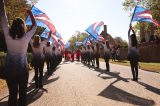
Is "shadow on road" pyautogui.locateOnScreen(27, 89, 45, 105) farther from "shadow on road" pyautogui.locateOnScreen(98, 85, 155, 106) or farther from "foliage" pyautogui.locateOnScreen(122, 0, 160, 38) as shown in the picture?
"foliage" pyautogui.locateOnScreen(122, 0, 160, 38)

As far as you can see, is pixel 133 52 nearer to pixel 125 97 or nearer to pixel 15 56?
pixel 125 97

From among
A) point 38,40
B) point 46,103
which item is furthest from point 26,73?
point 38,40

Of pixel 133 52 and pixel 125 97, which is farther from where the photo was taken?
pixel 133 52

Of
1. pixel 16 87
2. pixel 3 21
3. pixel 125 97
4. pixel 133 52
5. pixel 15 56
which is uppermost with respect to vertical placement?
pixel 3 21

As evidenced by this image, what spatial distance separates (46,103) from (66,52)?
43.8m

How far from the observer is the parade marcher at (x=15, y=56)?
5.92 meters

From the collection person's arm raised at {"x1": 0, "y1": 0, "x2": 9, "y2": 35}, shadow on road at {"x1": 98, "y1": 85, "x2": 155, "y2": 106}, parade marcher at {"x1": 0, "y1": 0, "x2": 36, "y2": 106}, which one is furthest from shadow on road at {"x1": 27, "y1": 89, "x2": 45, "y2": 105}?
person's arm raised at {"x1": 0, "y1": 0, "x2": 9, "y2": 35}

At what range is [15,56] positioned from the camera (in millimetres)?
6047

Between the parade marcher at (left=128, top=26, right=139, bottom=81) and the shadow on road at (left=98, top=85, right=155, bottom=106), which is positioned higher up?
the parade marcher at (left=128, top=26, right=139, bottom=81)

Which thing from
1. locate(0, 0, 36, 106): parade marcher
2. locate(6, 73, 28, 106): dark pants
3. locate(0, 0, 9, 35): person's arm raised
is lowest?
locate(6, 73, 28, 106): dark pants

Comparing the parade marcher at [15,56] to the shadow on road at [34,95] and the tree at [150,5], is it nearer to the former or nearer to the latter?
the shadow on road at [34,95]

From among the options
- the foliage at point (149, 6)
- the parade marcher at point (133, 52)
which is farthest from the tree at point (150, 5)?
the parade marcher at point (133, 52)

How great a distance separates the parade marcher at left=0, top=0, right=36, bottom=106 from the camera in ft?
19.4

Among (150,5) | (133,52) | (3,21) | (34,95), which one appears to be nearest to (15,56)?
(3,21)
